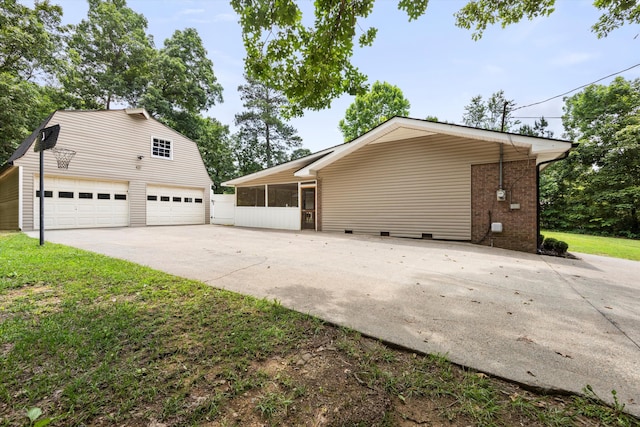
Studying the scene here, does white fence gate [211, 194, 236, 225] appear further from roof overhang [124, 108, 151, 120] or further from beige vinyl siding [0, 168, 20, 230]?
beige vinyl siding [0, 168, 20, 230]

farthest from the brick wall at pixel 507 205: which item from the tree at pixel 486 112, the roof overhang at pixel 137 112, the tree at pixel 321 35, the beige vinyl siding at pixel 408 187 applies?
the tree at pixel 486 112

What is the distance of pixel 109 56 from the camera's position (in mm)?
20312

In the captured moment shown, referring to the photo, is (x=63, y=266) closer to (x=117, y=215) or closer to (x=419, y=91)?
(x=117, y=215)

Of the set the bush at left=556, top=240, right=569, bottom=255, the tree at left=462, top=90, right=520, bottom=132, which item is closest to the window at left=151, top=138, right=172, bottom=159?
the bush at left=556, top=240, right=569, bottom=255

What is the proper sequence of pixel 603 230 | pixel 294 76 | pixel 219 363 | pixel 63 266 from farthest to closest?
pixel 603 230 < pixel 294 76 < pixel 63 266 < pixel 219 363

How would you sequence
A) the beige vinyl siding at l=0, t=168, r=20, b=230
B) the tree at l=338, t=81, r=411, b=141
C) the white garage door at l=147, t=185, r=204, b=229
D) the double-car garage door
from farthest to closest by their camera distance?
the tree at l=338, t=81, r=411, b=141, the white garage door at l=147, t=185, r=204, b=229, the double-car garage door, the beige vinyl siding at l=0, t=168, r=20, b=230

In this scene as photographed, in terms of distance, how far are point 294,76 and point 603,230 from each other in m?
24.3

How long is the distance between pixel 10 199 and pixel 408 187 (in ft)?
59.4

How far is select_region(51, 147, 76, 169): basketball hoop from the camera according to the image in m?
10.8

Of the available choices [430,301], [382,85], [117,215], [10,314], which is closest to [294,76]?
[430,301]

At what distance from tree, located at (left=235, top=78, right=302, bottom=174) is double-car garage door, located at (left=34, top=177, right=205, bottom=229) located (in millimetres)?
11073

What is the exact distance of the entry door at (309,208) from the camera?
12.2 metres

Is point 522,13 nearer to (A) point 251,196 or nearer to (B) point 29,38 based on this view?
(A) point 251,196

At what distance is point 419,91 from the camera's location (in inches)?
522
